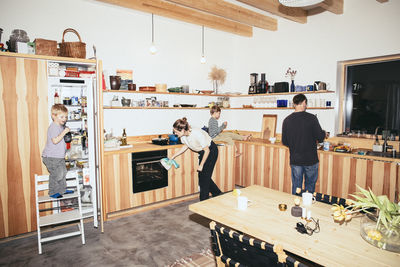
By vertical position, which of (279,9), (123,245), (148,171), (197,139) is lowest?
(123,245)

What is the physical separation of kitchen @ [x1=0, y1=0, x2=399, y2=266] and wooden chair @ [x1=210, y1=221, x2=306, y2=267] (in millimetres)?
3410

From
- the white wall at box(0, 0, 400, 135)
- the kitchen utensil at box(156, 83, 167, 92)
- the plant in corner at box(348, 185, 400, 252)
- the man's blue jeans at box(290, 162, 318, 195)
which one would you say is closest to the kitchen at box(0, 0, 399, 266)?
the white wall at box(0, 0, 400, 135)

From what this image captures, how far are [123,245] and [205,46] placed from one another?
14.2ft

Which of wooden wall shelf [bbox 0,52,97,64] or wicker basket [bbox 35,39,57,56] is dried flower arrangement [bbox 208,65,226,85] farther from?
wicker basket [bbox 35,39,57,56]

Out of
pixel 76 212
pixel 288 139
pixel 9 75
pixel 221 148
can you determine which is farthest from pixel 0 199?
pixel 288 139

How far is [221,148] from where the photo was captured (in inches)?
193

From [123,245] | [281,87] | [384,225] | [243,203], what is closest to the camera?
[384,225]

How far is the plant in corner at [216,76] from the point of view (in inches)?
228

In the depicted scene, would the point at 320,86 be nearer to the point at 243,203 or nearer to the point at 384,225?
the point at 243,203

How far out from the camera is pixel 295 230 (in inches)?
68.5

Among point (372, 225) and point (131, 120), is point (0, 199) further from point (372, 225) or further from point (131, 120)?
point (372, 225)

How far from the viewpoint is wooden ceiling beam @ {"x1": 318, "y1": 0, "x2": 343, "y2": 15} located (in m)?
4.04

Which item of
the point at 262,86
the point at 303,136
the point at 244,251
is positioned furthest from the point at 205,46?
the point at 244,251

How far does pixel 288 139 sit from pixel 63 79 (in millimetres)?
3213
